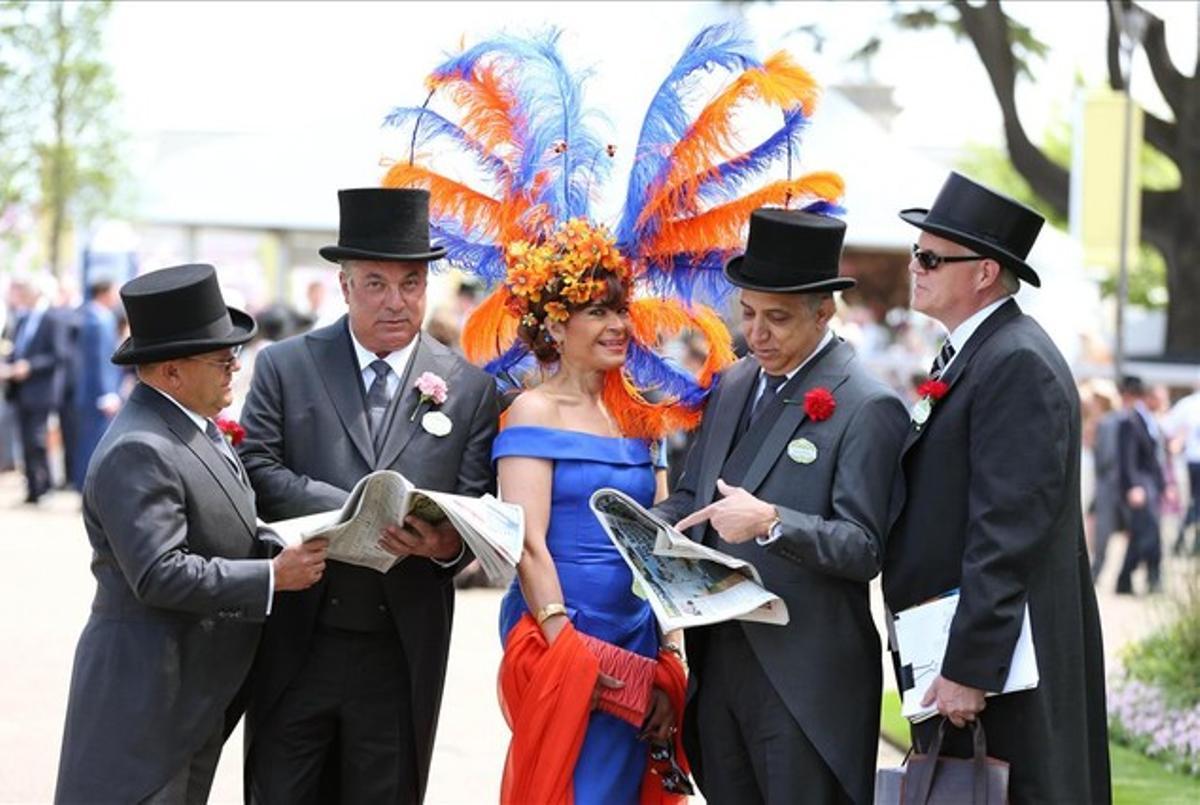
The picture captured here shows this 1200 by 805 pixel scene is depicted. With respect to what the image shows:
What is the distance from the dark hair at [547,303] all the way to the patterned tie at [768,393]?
494mm

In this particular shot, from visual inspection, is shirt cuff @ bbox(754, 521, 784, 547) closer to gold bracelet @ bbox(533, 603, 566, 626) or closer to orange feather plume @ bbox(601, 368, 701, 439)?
gold bracelet @ bbox(533, 603, 566, 626)

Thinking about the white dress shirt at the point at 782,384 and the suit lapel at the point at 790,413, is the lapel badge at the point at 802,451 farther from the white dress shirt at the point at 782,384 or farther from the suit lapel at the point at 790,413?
the white dress shirt at the point at 782,384

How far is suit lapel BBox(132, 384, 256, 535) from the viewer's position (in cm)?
512

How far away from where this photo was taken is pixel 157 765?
505 centimetres

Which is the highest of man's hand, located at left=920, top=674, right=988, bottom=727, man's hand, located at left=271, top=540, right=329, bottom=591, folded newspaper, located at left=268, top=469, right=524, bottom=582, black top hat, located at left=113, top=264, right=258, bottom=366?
black top hat, located at left=113, top=264, right=258, bottom=366

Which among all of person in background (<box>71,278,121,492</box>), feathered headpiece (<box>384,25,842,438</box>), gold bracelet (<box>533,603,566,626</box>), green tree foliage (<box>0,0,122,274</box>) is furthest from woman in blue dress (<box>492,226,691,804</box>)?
green tree foliage (<box>0,0,122,274</box>)

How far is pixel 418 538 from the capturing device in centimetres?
525

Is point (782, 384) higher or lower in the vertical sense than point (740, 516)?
higher

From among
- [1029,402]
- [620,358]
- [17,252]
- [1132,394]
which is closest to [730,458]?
[620,358]

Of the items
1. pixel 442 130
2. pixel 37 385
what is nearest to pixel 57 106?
pixel 37 385

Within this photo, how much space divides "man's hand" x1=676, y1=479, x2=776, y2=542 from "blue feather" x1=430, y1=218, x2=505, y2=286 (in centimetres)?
127

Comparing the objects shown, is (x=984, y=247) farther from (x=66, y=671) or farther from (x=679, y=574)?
(x=66, y=671)

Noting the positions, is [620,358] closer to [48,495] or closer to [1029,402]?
[1029,402]

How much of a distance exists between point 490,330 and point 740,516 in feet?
4.53
